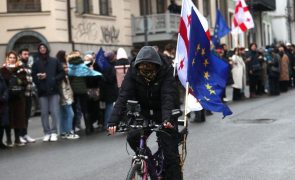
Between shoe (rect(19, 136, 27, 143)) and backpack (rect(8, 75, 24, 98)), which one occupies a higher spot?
backpack (rect(8, 75, 24, 98))

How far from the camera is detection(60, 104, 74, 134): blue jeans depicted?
41.1ft

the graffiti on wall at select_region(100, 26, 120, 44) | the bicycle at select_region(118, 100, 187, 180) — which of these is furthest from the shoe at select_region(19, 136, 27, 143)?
the graffiti on wall at select_region(100, 26, 120, 44)

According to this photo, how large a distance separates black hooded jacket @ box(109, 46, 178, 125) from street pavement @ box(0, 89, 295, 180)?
1978mm

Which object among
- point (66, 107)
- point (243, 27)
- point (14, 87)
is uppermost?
point (243, 27)

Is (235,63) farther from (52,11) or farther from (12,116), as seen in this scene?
(12,116)

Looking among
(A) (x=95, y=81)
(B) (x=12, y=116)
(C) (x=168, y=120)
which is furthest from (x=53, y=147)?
(C) (x=168, y=120)

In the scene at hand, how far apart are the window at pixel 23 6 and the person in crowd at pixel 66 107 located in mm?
11438

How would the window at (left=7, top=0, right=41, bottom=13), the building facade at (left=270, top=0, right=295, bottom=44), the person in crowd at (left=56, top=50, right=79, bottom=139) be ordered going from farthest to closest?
1. the building facade at (left=270, top=0, right=295, bottom=44)
2. the window at (left=7, top=0, right=41, bottom=13)
3. the person in crowd at (left=56, top=50, right=79, bottom=139)

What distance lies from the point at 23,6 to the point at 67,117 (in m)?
12.1

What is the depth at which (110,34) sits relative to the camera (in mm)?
27734

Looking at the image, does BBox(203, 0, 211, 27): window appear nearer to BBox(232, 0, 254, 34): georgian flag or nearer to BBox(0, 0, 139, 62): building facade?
BBox(0, 0, 139, 62): building facade

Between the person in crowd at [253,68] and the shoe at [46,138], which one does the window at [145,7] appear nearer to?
the person in crowd at [253,68]

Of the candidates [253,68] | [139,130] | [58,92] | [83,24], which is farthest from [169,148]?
[83,24]

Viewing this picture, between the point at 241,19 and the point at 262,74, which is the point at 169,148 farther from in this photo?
the point at 241,19
